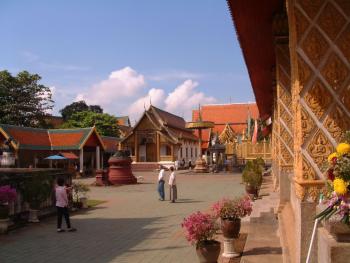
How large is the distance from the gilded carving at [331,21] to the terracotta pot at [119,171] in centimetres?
2397

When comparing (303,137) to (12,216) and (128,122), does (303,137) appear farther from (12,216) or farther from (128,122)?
(128,122)

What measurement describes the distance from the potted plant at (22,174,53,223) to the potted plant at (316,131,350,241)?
1102 centimetres

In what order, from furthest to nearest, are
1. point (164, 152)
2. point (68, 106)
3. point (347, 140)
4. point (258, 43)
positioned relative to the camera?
point (68, 106), point (164, 152), point (258, 43), point (347, 140)

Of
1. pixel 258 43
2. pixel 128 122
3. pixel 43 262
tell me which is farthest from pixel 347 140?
pixel 128 122

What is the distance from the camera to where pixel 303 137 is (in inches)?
146

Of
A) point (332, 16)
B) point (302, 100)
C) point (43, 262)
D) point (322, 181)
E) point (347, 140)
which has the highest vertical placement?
point (332, 16)

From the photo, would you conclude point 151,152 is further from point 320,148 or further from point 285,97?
point 320,148

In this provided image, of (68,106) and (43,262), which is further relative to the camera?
(68,106)

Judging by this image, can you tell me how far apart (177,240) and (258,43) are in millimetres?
4658

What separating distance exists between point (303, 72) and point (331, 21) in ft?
1.55

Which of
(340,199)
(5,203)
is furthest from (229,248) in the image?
(5,203)

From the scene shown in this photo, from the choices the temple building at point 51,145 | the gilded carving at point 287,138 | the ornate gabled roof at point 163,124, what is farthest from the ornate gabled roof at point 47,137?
the gilded carving at point 287,138

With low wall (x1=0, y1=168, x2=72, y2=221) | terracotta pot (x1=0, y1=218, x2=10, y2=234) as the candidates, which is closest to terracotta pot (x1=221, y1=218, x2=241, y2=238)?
terracotta pot (x1=0, y1=218, x2=10, y2=234)

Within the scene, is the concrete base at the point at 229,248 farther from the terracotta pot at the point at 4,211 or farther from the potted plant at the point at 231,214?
the terracotta pot at the point at 4,211
